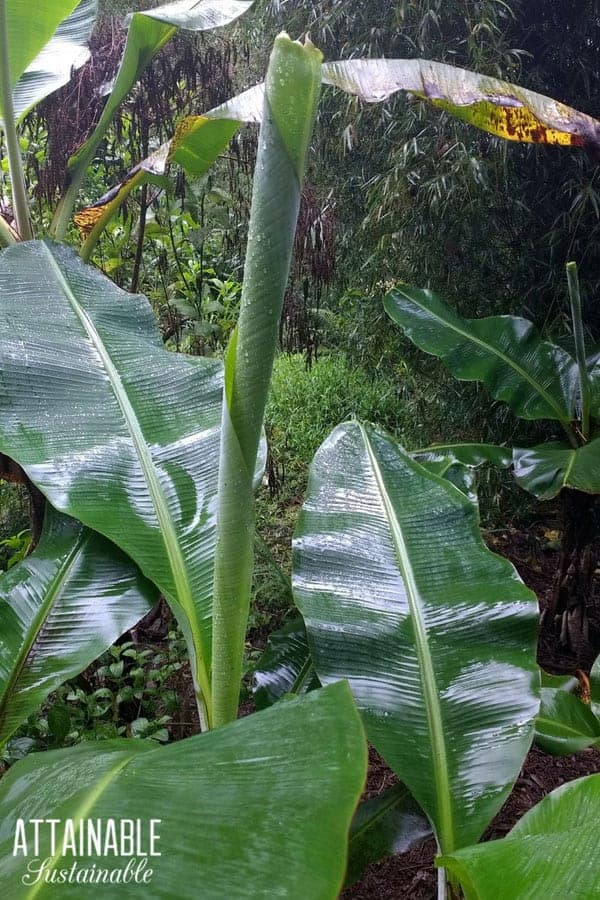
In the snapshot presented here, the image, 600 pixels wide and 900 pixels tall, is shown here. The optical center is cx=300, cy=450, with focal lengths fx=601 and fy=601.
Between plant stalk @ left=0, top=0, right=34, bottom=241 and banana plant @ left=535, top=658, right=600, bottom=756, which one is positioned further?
plant stalk @ left=0, top=0, right=34, bottom=241

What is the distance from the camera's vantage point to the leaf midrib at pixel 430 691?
2.29 feet

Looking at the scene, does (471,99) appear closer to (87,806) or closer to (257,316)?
(257,316)

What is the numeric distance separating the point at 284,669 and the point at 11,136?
1.18m

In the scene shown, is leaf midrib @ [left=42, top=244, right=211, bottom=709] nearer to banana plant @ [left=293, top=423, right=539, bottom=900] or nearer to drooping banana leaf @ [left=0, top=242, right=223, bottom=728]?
drooping banana leaf @ [left=0, top=242, right=223, bottom=728]

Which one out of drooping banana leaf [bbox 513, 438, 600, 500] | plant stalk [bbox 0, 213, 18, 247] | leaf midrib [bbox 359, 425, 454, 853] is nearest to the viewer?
leaf midrib [bbox 359, 425, 454, 853]

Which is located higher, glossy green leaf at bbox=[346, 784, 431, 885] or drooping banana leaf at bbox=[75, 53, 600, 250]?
drooping banana leaf at bbox=[75, 53, 600, 250]

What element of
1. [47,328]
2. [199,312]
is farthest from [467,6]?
[47,328]

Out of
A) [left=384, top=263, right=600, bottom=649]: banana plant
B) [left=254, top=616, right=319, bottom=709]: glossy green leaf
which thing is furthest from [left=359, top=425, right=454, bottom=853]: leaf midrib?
[left=384, top=263, right=600, bottom=649]: banana plant

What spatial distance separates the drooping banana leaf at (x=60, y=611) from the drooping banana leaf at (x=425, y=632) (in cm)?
26

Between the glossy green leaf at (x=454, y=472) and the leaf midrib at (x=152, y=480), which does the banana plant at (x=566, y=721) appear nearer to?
the glossy green leaf at (x=454, y=472)

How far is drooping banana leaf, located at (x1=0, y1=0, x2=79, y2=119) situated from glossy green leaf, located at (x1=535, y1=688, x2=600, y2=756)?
1.50m

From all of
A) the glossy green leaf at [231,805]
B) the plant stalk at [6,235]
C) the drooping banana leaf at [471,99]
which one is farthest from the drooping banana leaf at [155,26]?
the glossy green leaf at [231,805]

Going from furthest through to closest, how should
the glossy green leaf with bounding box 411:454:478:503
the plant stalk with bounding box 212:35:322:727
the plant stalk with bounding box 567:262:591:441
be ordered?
the plant stalk with bounding box 567:262:591:441
the glossy green leaf with bounding box 411:454:478:503
the plant stalk with bounding box 212:35:322:727

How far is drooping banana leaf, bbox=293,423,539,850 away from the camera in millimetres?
721
